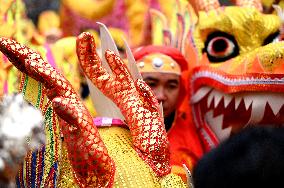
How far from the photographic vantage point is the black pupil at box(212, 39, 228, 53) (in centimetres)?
303

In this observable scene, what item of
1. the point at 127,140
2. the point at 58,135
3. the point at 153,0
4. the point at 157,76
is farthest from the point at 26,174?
the point at 153,0

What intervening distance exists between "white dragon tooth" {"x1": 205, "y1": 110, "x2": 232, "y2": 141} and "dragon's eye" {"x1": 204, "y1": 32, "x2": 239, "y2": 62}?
0.78ft

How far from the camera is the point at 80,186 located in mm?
1584

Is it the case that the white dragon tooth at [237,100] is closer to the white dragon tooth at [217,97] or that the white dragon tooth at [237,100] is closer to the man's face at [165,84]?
the white dragon tooth at [217,97]

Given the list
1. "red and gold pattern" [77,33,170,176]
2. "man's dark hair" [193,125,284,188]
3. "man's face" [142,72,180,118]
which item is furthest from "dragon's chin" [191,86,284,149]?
"man's dark hair" [193,125,284,188]

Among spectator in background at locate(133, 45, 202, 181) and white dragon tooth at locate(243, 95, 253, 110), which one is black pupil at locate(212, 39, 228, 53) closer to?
spectator in background at locate(133, 45, 202, 181)

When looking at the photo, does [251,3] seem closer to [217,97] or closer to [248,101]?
[217,97]

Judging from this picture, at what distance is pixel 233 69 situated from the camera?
9.19 feet

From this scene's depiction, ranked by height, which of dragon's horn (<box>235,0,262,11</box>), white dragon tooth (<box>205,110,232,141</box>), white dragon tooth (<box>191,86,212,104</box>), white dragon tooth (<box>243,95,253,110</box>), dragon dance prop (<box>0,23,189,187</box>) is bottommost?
white dragon tooth (<box>205,110,232,141</box>)

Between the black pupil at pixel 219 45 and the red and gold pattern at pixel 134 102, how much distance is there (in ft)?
4.11

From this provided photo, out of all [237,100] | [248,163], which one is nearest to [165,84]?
[237,100]

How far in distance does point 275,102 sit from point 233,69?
311 mm

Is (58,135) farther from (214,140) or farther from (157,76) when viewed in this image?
(157,76)

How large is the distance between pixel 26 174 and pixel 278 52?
1.09m
